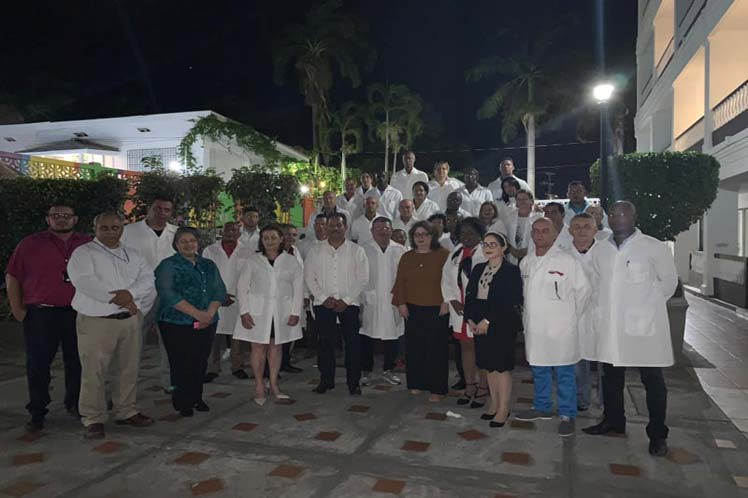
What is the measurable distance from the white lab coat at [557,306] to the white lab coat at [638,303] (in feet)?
0.82

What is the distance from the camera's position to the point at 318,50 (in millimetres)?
26281

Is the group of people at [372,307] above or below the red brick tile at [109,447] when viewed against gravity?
above

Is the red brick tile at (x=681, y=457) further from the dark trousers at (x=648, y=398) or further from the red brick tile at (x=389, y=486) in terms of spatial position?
the red brick tile at (x=389, y=486)

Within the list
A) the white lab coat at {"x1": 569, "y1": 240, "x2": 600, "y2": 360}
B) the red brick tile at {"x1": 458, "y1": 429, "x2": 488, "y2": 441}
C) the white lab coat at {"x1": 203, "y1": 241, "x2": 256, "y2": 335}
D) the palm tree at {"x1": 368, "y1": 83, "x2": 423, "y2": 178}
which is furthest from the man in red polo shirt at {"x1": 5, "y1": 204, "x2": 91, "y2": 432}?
the palm tree at {"x1": 368, "y1": 83, "x2": 423, "y2": 178}

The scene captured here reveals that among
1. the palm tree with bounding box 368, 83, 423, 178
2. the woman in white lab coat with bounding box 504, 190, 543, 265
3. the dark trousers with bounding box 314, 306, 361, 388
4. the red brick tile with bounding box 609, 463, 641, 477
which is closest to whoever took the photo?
the red brick tile with bounding box 609, 463, 641, 477

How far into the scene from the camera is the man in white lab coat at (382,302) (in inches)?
243

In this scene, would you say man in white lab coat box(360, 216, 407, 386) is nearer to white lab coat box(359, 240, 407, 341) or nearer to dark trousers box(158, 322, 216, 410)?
white lab coat box(359, 240, 407, 341)

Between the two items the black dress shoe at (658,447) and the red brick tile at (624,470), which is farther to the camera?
the black dress shoe at (658,447)

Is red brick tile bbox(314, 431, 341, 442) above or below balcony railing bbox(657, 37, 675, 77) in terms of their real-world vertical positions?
below

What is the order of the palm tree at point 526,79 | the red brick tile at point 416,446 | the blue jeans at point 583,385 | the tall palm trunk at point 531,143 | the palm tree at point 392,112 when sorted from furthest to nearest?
the palm tree at point 392,112 < the tall palm trunk at point 531,143 < the palm tree at point 526,79 < the blue jeans at point 583,385 < the red brick tile at point 416,446

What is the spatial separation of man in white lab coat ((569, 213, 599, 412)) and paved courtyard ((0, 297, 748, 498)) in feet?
0.77

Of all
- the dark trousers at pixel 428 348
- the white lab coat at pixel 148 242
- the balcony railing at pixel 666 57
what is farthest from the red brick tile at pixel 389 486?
the balcony railing at pixel 666 57

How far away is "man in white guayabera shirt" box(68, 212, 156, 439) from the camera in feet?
14.7

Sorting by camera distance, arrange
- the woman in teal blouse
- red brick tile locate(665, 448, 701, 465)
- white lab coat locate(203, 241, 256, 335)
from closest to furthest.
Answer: red brick tile locate(665, 448, 701, 465) → the woman in teal blouse → white lab coat locate(203, 241, 256, 335)
